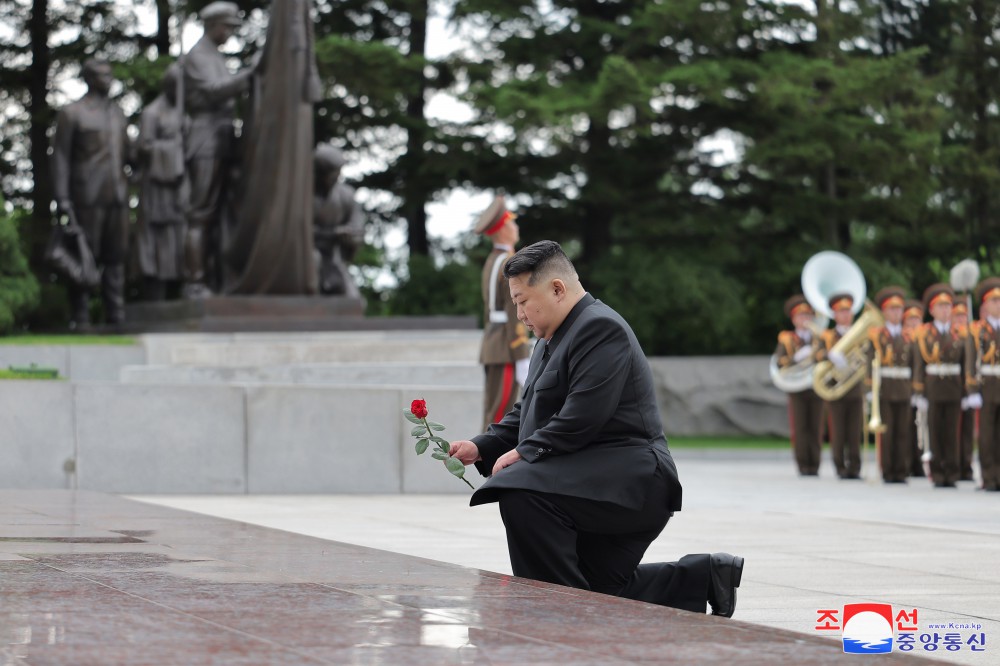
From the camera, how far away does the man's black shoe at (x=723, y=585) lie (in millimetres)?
5973

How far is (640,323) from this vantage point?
28422 millimetres

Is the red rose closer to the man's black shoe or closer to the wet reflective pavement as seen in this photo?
the wet reflective pavement

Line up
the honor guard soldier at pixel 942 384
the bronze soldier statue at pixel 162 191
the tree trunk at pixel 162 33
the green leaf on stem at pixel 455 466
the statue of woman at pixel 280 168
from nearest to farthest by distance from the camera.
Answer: the green leaf on stem at pixel 455 466 → the honor guard soldier at pixel 942 384 → the statue of woman at pixel 280 168 → the bronze soldier statue at pixel 162 191 → the tree trunk at pixel 162 33

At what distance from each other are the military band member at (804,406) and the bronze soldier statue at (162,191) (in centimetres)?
734

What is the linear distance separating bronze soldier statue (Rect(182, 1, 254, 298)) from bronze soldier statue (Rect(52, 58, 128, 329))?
1528 millimetres

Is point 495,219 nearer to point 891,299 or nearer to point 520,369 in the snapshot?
point 520,369

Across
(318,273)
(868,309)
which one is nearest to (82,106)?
(318,273)

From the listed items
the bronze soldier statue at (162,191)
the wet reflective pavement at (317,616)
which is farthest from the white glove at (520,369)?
the bronze soldier statue at (162,191)

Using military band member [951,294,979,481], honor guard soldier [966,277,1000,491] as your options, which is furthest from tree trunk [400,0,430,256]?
honor guard soldier [966,277,1000,491]

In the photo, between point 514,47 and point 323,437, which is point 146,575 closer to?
point 323,437

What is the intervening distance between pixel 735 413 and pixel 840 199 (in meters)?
4.25

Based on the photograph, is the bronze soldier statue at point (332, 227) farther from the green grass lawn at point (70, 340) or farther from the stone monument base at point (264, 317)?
the green grass lawn at point (70, 340)

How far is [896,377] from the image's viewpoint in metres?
18.0

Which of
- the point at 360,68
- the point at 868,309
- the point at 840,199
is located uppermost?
the point at 360,68
